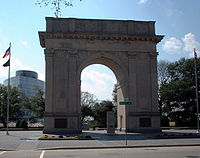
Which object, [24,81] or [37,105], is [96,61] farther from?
[24,81]

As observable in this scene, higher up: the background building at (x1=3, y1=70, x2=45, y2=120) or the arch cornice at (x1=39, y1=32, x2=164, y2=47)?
the background building at (x1=3, y1=70, x2=45, y2=120)

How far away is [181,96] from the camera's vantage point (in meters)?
52.9

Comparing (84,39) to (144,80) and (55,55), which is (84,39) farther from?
(144,80)

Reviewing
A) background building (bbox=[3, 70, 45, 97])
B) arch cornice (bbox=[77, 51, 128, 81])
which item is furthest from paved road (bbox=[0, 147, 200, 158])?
background building (bbox=[3, 70, 45, 97])

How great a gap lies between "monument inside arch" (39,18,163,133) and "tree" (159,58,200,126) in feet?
63.5

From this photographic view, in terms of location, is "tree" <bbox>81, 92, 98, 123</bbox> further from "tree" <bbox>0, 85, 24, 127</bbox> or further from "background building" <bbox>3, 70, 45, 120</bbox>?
"background building" <bbox>3, 70, 45, 120</bbox>

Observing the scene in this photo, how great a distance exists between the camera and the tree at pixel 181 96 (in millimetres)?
52250

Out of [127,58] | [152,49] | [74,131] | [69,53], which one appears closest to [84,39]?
[69,53]

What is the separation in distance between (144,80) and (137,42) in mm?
5303

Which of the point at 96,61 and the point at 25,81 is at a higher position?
the point at 25,81

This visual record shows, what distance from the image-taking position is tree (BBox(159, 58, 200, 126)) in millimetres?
52250

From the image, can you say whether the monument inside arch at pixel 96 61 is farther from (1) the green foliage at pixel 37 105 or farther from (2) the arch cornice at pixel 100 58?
(1) the green foliage at pixel 37 105

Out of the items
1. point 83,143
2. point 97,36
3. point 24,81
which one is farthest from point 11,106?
point 24,81

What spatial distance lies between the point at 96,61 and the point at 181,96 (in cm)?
2438
